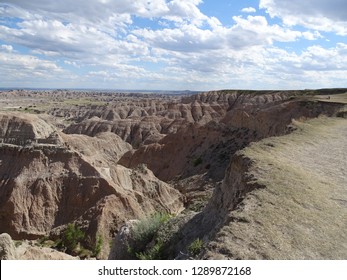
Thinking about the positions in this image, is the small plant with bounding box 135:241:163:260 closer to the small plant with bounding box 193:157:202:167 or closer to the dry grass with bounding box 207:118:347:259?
the dry grass with bounding box 207:118:347:259

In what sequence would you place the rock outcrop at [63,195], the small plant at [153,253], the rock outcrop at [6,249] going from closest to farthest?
the small plant at [153,253], the rock outcrop at [6,249], the rock outcrop at [63,195]

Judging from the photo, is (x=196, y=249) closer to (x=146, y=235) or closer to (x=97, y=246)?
(x=146, y=235)

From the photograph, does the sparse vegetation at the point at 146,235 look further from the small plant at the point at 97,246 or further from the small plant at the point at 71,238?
the small plant at the point at 71,238

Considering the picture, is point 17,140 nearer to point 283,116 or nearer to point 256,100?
point 283,116

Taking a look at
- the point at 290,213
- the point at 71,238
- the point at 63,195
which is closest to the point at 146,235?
the point at 290,213

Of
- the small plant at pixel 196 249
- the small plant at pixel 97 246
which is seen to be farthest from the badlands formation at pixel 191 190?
the small plant at pixel 97 246

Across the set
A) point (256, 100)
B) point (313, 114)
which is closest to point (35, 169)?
point (313, 114)
